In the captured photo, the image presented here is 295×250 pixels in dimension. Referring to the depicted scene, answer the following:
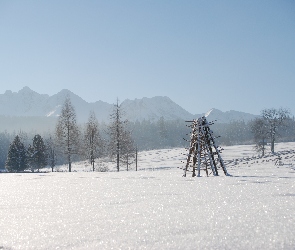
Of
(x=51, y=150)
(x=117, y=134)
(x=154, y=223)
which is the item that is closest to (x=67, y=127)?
(x=117, y=134)

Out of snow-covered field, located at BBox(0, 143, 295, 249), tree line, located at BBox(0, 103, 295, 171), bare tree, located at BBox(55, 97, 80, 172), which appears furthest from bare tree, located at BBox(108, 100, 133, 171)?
snow-covered field, located at BBox(0, 143, 295, 249)

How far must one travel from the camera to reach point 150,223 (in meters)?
3.17

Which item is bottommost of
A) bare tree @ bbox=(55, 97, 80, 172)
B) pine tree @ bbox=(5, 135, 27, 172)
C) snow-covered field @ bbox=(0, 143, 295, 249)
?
pine tree @ bbox=(5, 135, 27, 172)

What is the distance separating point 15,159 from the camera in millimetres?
44219

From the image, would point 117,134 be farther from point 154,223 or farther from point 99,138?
point 154,223

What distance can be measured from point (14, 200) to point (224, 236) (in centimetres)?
452

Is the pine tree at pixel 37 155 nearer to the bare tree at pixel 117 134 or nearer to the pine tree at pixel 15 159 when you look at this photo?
the pine tree at pixel 15 159

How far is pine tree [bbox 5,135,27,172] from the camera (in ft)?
145

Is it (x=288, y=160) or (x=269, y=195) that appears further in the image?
(x=288, y=160)

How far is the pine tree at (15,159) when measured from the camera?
4406 cm

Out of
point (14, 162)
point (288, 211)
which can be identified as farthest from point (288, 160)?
point (14, 162)

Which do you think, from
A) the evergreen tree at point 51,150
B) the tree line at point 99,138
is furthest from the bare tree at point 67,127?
the evergreen tree at point 51,150

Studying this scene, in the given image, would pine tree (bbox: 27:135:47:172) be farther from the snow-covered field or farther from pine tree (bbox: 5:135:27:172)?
the snow-covered field

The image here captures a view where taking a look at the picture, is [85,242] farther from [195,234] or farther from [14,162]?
[14,162]
